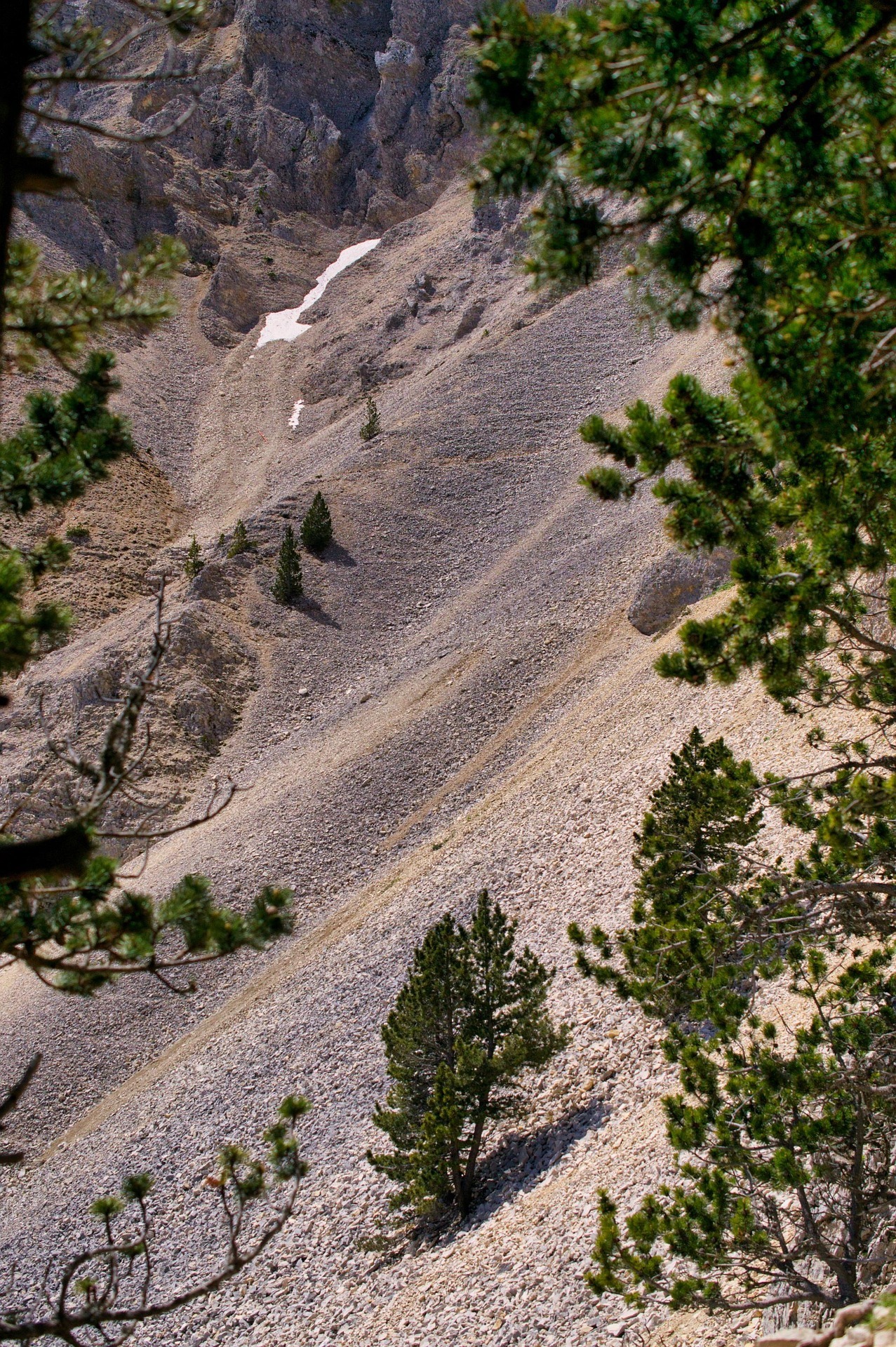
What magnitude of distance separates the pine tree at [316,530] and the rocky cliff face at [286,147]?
3571 cm

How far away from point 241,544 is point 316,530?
304cm

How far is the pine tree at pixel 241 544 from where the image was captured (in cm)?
3716

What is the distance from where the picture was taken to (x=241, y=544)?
122 feet

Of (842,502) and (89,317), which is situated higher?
(89,317)

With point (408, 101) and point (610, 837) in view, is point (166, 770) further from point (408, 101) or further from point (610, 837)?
point (408, 101)

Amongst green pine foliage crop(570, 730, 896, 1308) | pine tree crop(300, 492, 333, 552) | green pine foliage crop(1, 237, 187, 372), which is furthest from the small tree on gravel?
pine tree crop(300, 492, 333, 552)

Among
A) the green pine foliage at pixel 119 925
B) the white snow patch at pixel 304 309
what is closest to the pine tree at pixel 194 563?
the green pine foliage at pixel 119 925

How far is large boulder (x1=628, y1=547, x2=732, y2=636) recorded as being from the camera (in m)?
25.0

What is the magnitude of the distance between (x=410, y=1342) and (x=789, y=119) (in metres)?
10.4

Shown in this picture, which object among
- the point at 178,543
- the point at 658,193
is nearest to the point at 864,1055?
the point at 658,193

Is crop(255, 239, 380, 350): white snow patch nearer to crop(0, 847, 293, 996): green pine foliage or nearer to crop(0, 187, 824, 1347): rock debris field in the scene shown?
crop(0, 187, 824, 1347): rock debris field

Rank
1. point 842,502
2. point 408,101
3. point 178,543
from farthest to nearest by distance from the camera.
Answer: point 408,101 < point 178,543 < point 842,502

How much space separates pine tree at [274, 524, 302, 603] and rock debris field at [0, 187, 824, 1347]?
0.46m

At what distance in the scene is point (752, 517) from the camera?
5.55 m
